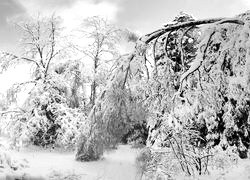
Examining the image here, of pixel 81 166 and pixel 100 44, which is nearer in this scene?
pixel 81 166

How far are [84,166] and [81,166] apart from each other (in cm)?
13

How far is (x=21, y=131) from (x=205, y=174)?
9.39 meters

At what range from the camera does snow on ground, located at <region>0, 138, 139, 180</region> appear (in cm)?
1131

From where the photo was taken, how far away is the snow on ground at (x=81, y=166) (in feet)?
37.1

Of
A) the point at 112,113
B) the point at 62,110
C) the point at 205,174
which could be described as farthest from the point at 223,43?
the point at 62,110

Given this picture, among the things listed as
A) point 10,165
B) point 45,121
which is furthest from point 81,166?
point 45,121

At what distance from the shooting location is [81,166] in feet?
41.0

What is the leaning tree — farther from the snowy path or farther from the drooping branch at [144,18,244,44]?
the snowy path

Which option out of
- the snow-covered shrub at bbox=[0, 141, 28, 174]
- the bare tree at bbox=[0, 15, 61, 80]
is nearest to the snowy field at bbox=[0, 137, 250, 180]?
the snow-covered shrub at bbox=[0, 141, 28, 174]

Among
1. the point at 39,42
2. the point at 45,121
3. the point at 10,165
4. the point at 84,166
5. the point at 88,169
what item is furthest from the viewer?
the point at 39,42

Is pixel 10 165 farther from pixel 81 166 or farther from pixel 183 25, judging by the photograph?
pixel 183 25

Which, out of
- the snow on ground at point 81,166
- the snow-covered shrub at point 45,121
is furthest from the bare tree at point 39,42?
the snow on ground at point 81,166

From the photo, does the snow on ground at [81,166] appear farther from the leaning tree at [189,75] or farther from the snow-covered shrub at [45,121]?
the leaning tree at [189,75]

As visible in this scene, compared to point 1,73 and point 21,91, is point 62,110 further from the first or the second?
point 1,73
